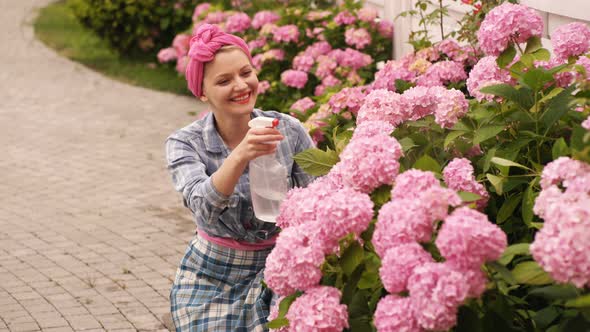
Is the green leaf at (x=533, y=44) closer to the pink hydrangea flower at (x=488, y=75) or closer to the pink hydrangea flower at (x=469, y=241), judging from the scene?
the pink hydrangea flower at (x=488, y=75)

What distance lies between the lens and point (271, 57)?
293 inches

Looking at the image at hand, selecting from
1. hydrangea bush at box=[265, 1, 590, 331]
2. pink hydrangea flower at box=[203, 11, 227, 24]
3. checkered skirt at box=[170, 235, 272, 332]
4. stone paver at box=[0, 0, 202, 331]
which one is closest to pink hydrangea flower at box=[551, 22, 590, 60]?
hydrangea bush at box=[265, 1, 590, 331]

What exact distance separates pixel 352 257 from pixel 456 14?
414cm

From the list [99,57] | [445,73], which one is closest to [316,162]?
[445,73]

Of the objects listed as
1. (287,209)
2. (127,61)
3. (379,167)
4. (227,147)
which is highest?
(379,167)

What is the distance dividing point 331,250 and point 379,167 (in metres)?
0.24

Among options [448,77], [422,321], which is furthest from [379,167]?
[448,77]

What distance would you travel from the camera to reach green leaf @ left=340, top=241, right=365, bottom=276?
8.34 feet

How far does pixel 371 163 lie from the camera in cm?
250

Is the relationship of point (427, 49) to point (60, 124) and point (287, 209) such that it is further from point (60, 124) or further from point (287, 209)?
point (60, 124)

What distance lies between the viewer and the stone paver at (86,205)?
5.34m

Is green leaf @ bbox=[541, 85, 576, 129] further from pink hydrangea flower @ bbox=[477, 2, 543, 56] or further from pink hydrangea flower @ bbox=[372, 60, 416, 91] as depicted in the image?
pink hydrangea flower @ bbox=[372, 60, 416, 91]

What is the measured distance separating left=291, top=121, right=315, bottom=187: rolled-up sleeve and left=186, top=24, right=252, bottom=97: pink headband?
1.24 feet

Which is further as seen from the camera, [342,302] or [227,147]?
[227,147]
